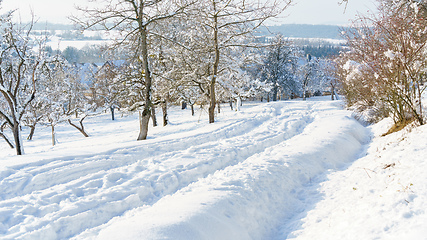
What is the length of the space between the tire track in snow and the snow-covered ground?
0.02m

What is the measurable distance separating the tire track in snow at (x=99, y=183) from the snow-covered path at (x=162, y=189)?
0.02 meters

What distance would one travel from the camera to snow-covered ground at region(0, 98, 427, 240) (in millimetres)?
3904

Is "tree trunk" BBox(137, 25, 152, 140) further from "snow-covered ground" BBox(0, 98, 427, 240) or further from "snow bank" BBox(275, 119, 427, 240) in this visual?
"snow bank" BBox(275, 119, 427, 240)

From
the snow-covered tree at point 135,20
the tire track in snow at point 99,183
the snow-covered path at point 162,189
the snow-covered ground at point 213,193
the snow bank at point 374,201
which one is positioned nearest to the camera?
the snow bank at point 374,201

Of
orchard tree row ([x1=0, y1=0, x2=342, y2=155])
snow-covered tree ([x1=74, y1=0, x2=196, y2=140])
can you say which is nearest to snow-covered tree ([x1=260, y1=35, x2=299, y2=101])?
orchard tree row ([x1=0, y1=0, x2=342, y2=155])

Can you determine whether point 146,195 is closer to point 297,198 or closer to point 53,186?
point 53,186

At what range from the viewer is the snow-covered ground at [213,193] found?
390 cm

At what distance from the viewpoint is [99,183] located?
5.56 metres

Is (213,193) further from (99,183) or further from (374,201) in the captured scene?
(374,201)

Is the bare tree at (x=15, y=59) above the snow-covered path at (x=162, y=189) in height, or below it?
above

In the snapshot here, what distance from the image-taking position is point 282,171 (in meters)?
6.51

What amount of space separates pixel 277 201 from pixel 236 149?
9.62ft

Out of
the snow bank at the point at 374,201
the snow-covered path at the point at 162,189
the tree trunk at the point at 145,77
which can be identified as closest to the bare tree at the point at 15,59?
the tree trunk at the point at 145,77

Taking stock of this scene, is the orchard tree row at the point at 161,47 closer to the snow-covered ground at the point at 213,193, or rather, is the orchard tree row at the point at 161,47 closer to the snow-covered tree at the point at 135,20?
the snow-covered tree at the point at 135,20
